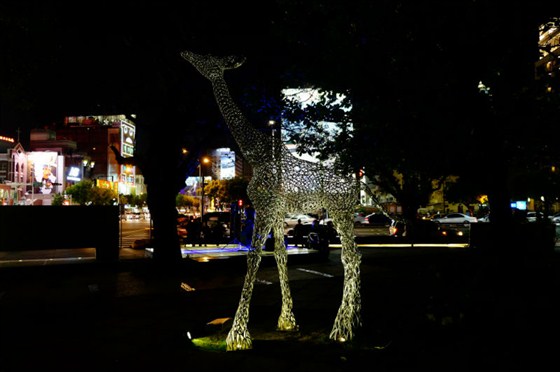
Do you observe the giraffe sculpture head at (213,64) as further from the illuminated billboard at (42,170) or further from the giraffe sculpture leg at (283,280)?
the illuminated billboard at (42,170)

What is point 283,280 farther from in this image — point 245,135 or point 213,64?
point 213,64

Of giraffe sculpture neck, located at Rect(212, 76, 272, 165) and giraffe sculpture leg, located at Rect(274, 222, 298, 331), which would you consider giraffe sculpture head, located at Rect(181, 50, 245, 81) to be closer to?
giraffe sculpture neck, located at Rect(212, 76, 272, 165)

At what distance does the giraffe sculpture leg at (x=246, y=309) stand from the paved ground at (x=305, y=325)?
13 centimetres

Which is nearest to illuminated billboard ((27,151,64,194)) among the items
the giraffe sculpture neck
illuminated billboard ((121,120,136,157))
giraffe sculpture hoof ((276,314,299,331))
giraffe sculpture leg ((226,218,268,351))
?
illuminated billboard ((121,120,136,157))

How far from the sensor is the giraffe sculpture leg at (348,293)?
605 centimetres

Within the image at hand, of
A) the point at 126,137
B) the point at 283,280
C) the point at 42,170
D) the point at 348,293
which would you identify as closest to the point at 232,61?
the point at 283,280

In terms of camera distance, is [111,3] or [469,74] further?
[111,3]

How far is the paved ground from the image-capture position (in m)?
5.09

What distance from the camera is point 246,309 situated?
578 cm

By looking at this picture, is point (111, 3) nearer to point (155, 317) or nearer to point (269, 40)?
point (269, 40)

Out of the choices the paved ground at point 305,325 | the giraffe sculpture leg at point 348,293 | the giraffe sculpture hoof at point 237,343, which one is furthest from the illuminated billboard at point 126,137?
the giraffe sculpture hoof at point 237,343

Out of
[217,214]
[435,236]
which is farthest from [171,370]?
[435,236]

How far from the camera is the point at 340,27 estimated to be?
9.11 meters

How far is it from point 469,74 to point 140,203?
234ft
